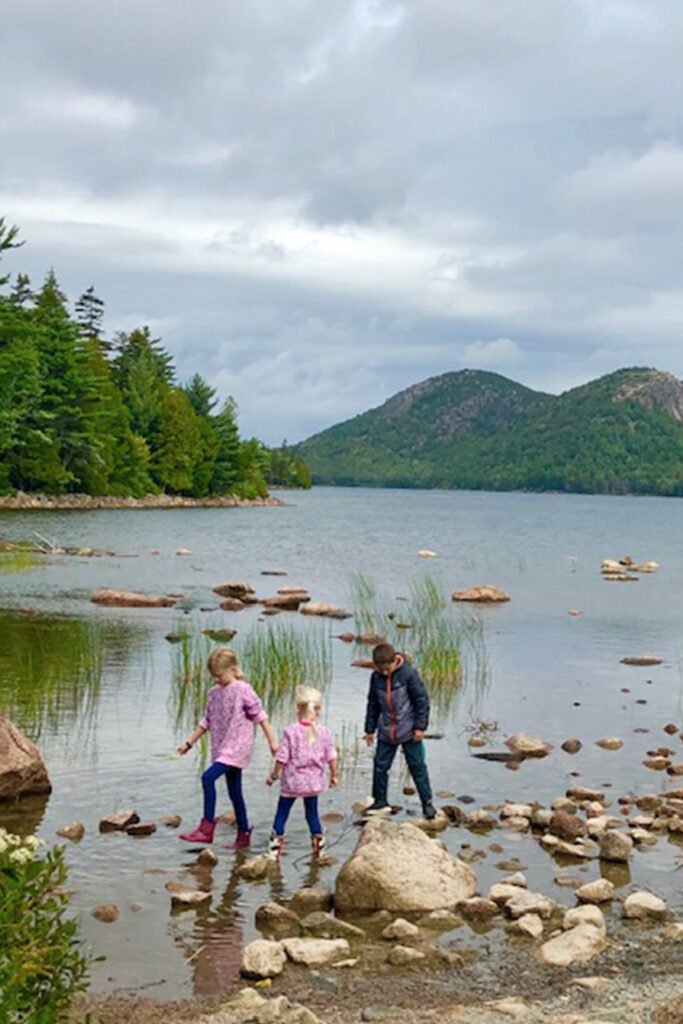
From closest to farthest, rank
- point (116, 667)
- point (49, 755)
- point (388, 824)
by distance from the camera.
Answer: point (388, 824)
point (49, 755)
point (116, 667)

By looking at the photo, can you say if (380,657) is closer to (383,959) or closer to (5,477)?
(383,959)

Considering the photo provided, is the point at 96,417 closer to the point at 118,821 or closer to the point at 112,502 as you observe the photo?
the point at 112,502

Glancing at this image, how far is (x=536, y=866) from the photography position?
37.7 feet

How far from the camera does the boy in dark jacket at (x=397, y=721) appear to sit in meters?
13.1

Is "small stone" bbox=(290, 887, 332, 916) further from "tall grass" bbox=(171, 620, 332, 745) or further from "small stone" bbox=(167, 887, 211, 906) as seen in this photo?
"tall grass" bbox=(171, 620, 332, 745)

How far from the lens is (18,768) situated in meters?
13.2

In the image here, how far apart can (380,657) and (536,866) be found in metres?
2.79

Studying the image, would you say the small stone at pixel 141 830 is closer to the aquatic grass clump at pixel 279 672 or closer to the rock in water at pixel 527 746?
the rock in water at pixel 527 746

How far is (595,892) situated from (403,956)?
92.3 inches

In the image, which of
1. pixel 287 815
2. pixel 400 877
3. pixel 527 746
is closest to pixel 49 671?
pixel 527 746

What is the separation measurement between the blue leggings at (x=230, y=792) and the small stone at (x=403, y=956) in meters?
3.35

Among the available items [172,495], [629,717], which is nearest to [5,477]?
[172,495]

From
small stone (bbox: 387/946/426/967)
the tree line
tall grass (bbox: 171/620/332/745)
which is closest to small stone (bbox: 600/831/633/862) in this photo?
small stone (bbox: 387/946/426/967)

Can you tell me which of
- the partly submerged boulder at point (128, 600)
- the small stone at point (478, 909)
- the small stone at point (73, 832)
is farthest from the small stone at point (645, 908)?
the partly submerged boulder at point (128, 600)
